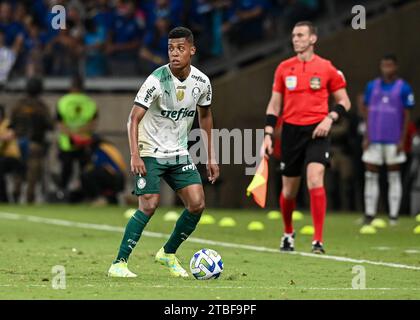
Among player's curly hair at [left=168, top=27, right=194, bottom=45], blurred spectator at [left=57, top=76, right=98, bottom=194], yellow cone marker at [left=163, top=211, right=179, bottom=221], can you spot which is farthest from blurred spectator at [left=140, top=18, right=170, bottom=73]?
player's curly hair at [left=168, top=27, right=194, bottom=45]

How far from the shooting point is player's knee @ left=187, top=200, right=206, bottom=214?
34.8 feet

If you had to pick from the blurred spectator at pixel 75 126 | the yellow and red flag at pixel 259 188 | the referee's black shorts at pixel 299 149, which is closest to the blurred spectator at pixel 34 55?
the blurred spectator at pixel 75 126

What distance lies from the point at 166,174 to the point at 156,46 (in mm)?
13601

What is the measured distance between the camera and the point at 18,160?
78.8 feet

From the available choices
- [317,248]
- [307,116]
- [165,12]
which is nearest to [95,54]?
[165,12]

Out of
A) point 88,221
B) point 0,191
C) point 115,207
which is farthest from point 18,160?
point 88,221

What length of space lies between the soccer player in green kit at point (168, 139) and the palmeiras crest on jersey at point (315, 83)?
2.78m

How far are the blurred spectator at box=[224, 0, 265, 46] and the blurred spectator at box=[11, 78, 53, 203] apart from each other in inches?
146

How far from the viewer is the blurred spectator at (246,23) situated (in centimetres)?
2277

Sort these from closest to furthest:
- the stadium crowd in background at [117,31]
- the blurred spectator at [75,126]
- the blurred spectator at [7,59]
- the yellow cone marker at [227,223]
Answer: the yellow cone marker at [227,223], the stadium crowd in background at [117,31], the blurred spectator at [75,126], the blurred spectator at [7,59]

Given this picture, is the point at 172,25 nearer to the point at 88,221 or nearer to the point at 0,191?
the point at 0,191

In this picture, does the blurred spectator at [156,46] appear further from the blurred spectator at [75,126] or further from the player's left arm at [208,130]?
the player's left arm at [208,130]

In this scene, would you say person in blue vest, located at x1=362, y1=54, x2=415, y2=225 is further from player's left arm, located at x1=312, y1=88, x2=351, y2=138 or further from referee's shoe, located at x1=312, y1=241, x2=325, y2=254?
referee's shoe, located at x1=312, y1=241, x2=325, y2=254

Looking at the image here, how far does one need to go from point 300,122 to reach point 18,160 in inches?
458
